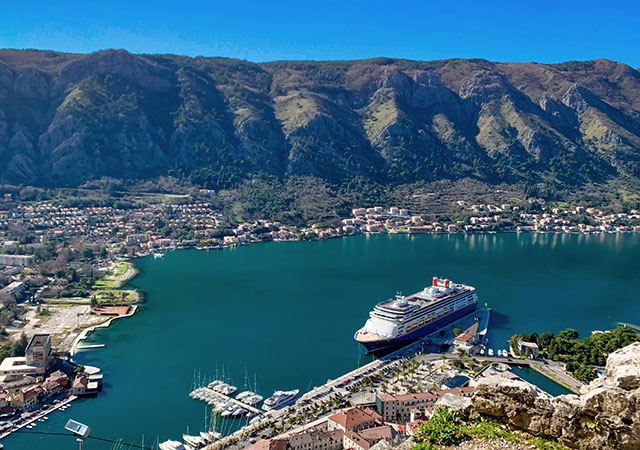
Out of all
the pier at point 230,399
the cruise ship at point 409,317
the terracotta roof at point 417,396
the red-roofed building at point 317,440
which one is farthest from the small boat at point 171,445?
the cruise ship at point 409,317

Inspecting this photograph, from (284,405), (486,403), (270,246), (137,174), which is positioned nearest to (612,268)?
(270,246)

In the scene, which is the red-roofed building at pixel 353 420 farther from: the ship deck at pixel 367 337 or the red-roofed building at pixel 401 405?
the ship deck at pixel 367 337

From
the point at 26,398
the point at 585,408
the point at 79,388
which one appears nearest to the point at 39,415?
the point at 26,398

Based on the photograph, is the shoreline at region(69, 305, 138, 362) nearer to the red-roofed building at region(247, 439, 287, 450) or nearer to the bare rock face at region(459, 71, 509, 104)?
the red-roofed building at region(247, 439, 287, 450)

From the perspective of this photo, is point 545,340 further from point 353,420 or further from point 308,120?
point 308,120

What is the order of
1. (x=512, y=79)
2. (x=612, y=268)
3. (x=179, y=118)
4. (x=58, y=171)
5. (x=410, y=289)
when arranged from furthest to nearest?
(x=512, y=79) < (x=179, y=118) < (x=58, y=171) < (x=612, y=268) < (x=410, y=289)

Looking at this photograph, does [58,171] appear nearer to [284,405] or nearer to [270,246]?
[270,246]
